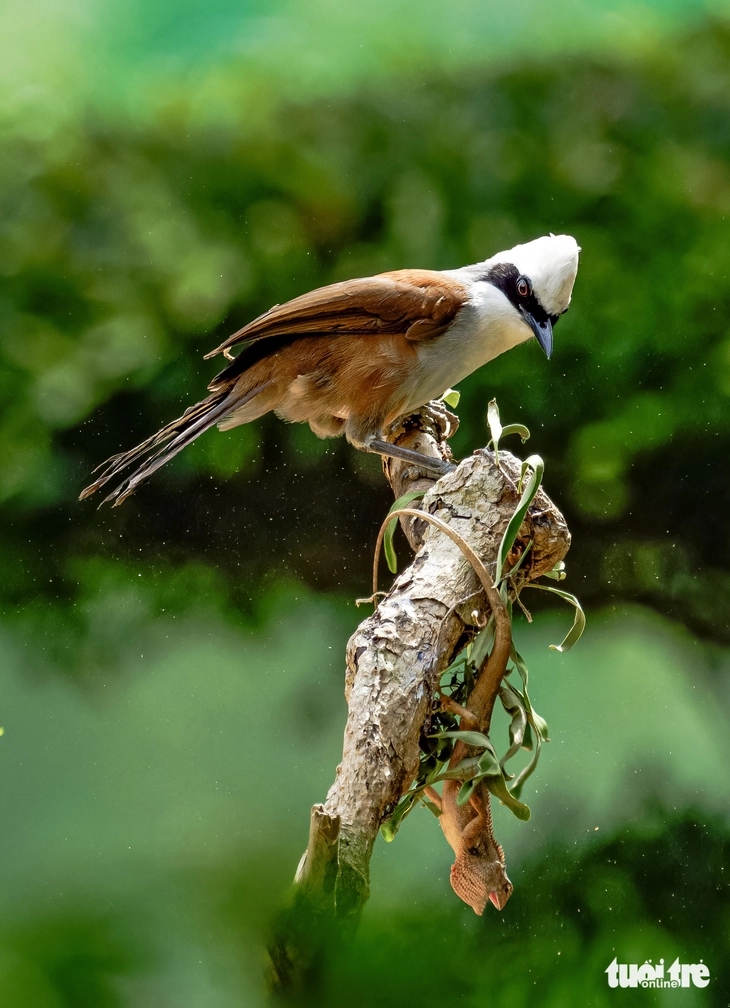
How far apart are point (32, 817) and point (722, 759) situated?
3.95 feet

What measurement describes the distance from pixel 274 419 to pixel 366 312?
0.49m

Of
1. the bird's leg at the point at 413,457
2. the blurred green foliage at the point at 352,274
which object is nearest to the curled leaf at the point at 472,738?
the bird's leg at the point at 413,457

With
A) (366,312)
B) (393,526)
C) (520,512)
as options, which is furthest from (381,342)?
(520,512)

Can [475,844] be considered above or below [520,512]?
below

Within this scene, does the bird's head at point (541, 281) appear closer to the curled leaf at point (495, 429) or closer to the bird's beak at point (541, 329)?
the bird's beak at point (541, 329)

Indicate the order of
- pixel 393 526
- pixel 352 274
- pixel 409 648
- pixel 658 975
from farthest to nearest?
pixel 352 274
pixel 658 975
pixel 393 526
pixel 409 648

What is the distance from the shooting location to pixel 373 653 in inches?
33.1

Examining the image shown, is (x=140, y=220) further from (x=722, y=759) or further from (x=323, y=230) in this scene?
(x=722, y=759)

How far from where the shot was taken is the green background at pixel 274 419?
5.15 feet

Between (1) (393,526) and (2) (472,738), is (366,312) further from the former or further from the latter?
(2) (472,738)

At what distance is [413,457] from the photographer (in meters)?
1.21

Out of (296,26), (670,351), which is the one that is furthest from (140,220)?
(670,351)

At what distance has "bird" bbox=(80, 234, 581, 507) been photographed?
1212 millimetres

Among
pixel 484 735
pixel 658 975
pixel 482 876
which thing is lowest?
pixel 658 975
